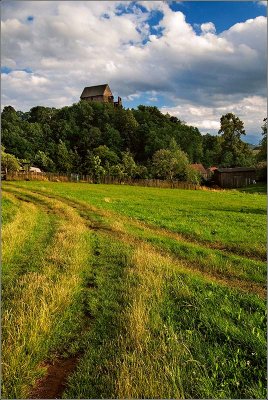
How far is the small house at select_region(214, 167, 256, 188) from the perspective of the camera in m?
101

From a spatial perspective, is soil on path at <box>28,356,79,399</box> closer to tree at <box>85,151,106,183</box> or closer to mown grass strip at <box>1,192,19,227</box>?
mown grass strip at <box>1,192,19,227</box>

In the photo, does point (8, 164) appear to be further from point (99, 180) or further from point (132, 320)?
point (132, 320)

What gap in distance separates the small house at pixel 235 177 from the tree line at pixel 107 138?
7.22 metres

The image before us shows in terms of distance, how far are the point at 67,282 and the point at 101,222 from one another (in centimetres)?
1241

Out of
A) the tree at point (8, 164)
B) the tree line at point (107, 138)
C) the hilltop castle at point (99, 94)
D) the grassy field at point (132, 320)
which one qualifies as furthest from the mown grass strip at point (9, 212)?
the hilltop castle at point (99, 94)

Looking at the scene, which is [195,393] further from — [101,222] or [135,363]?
[101,222]

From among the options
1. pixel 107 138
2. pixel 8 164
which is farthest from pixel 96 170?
pixel 107 138

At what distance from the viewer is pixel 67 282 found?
968cm

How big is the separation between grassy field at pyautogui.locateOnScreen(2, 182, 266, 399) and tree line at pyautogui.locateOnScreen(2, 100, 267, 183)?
86.3 m

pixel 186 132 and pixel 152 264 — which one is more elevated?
pixel 186 132

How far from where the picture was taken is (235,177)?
102m

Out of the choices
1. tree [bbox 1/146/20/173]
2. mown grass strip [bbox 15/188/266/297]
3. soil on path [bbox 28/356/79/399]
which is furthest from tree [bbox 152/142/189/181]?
soil on path [bbox 28/356/79/399]

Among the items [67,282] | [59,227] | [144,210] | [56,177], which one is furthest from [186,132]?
[67,282]

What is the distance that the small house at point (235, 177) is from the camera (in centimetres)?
10062
